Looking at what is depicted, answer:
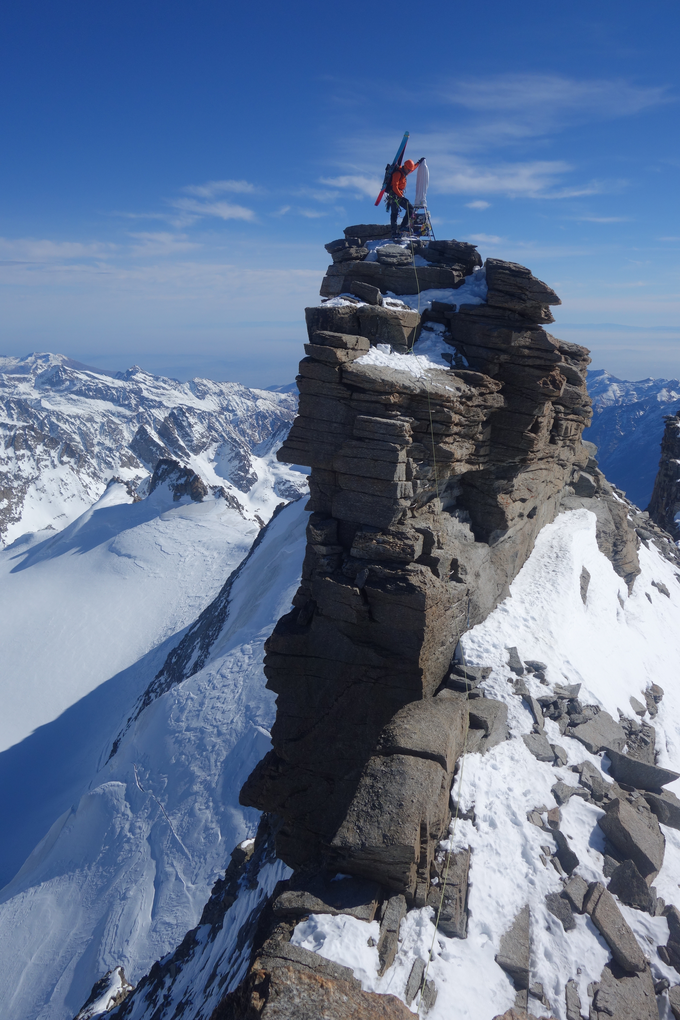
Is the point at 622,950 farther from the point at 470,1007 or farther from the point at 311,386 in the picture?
the point at 311,386

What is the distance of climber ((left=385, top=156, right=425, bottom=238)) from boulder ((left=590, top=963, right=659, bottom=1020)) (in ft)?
69.9

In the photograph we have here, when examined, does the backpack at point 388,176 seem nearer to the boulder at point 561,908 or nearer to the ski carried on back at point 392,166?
the ski carried on back at point 392,166

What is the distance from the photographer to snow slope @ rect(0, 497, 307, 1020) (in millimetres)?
19312

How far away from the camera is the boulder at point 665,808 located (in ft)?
43.7

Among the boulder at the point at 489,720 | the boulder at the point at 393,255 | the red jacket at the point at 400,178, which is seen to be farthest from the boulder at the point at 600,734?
the red jacket at the point at 400,178

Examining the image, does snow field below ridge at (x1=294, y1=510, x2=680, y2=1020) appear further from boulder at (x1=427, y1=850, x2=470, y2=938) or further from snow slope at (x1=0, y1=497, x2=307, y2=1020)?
snow slope at (x1=0, y1=497, x2=307, y2=1020)

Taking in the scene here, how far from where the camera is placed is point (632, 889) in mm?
11203

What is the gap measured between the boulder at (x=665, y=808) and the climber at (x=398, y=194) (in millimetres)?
19489

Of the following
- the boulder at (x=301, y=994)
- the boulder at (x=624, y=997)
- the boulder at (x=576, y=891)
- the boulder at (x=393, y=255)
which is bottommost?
the boulder at (x=624, y=997)

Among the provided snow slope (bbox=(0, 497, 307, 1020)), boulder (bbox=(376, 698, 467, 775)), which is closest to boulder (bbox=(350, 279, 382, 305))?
boulder (bbox=(376, 698, 467, 775))

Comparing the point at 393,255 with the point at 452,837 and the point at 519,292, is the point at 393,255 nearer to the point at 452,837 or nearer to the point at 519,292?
the point at 519,292

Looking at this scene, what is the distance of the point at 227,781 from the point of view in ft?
73.0

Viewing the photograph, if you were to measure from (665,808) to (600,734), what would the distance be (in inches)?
89.5

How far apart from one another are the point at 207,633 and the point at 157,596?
60.1 ft
